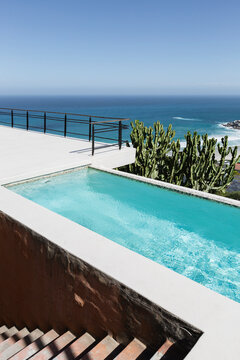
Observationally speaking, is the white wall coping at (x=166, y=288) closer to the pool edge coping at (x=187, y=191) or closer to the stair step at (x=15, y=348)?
the stair step at (x=15, y=348)

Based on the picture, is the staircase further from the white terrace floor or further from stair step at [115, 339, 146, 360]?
the white terrace floor

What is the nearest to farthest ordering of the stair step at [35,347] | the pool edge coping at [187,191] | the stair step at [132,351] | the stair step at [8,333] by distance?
1. the stair step at [132,351]
2. the stair step at [35,347]
3. the stair step at [8,333]
4. the pool edge coping at [187,191]

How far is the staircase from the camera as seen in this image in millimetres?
2557

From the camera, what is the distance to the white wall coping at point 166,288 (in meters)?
2.16

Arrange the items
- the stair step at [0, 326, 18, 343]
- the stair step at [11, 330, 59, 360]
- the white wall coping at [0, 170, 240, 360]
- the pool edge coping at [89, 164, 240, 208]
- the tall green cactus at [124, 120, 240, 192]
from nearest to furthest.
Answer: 1. the white wall coping at [0, 170, 240, 360]
2. the stair step at [11, 330, 59, 360]
3. the stair step at [0, 326, 18, 343]
4. the pool edge coping at [89, 164, 240, 208]
5. the tall green cactus at [124, 120, 240, 192]

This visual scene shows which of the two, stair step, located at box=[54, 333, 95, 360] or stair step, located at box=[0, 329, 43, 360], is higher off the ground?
stair step, located at box=[54, 333, 95, 360]

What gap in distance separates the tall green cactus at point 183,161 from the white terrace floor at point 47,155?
1.36 meters

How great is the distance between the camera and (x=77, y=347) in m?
2.93

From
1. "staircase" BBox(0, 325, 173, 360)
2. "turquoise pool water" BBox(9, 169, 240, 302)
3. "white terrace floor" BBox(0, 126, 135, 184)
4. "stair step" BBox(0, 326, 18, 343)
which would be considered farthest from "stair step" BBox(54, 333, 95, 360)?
"white terrace floor" BBox(0, 126, 135, 184)

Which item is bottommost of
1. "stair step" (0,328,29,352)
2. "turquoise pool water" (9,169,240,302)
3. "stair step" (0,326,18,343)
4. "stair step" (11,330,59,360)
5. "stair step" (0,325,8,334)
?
"stair step" (0,325,8,334)

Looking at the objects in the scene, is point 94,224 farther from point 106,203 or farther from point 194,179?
point 194,179

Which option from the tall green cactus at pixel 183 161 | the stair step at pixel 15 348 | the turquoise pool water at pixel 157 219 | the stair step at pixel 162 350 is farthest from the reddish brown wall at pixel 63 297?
the tall green cactus at pixel 183 161

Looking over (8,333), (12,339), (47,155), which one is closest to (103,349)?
(12,339)

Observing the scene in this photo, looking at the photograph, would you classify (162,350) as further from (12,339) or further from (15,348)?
(12,339)
